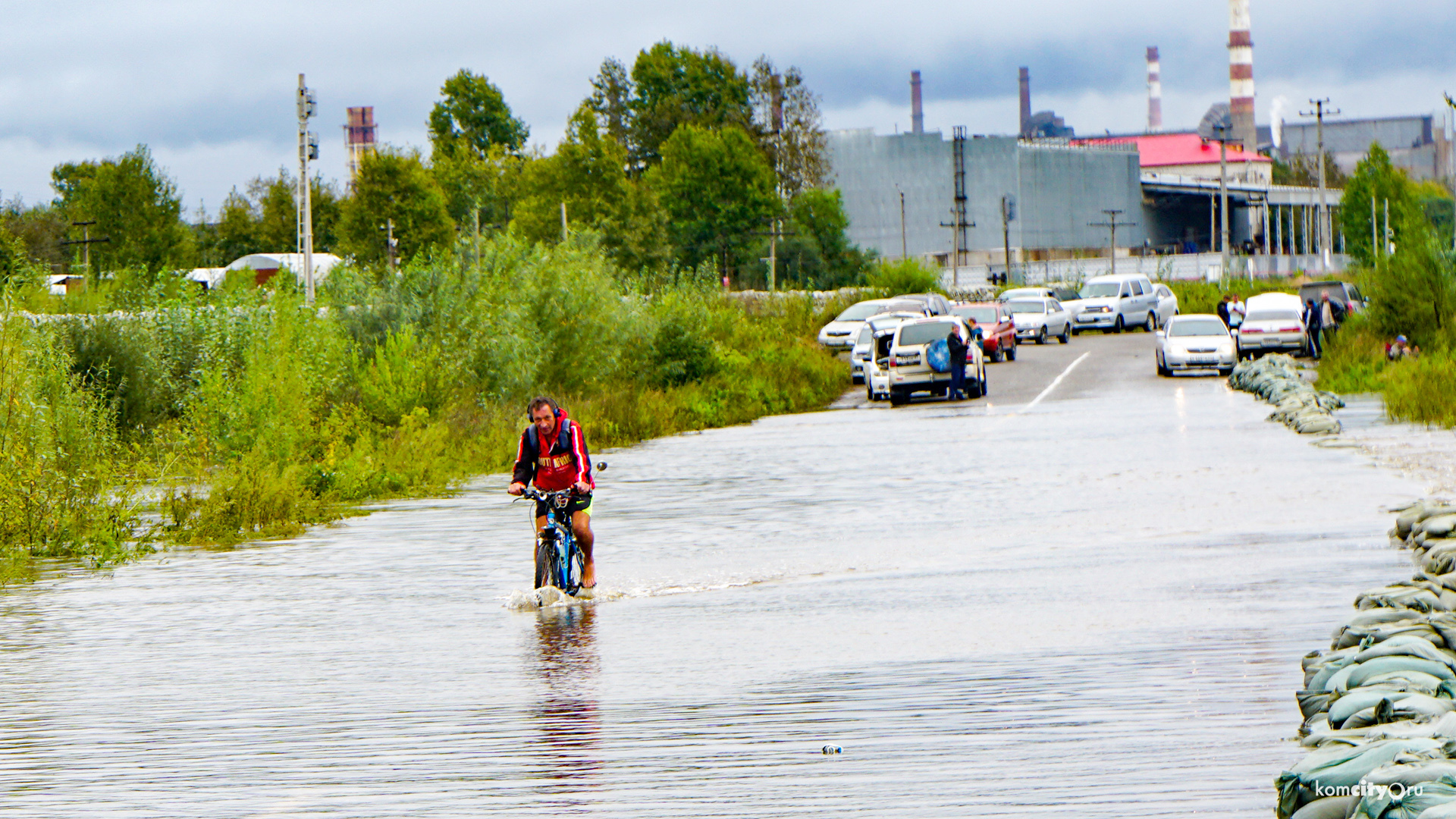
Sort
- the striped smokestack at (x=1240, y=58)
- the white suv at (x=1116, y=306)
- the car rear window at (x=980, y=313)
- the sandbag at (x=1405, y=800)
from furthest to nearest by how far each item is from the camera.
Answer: the striped smokestack at (x=1240, y=58) < the white suv at (x=1116, y=306) < the car rear window at (x=980, y=313) < the sandbag at (x=1405, y=800)

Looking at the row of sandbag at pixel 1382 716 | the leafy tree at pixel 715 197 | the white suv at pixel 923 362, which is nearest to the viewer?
the row of sandbag at pixel 1382 716

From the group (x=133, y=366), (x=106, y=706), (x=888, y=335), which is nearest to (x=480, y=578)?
(x=106, y=706)

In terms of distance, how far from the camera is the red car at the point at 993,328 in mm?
49875

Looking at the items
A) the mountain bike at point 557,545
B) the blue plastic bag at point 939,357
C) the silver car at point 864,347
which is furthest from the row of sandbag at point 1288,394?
the mountain bike at point 557,545

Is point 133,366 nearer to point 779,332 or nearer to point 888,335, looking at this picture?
point 888,335

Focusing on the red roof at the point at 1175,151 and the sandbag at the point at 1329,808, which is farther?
the red roof at the point at 1175,151

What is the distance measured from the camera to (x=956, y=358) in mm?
37719

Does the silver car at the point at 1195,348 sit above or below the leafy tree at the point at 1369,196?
below

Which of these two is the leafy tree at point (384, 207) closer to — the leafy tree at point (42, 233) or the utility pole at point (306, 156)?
the leafy tree at point (42, 233)

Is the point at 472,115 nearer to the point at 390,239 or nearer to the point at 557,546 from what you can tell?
the point at 390,239

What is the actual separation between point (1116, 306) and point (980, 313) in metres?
13.1

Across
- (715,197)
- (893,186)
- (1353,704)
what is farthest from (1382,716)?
(893,186)

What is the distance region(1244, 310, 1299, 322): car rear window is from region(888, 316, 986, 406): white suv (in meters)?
11.2

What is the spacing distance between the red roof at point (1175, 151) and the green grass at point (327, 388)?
125710mm
